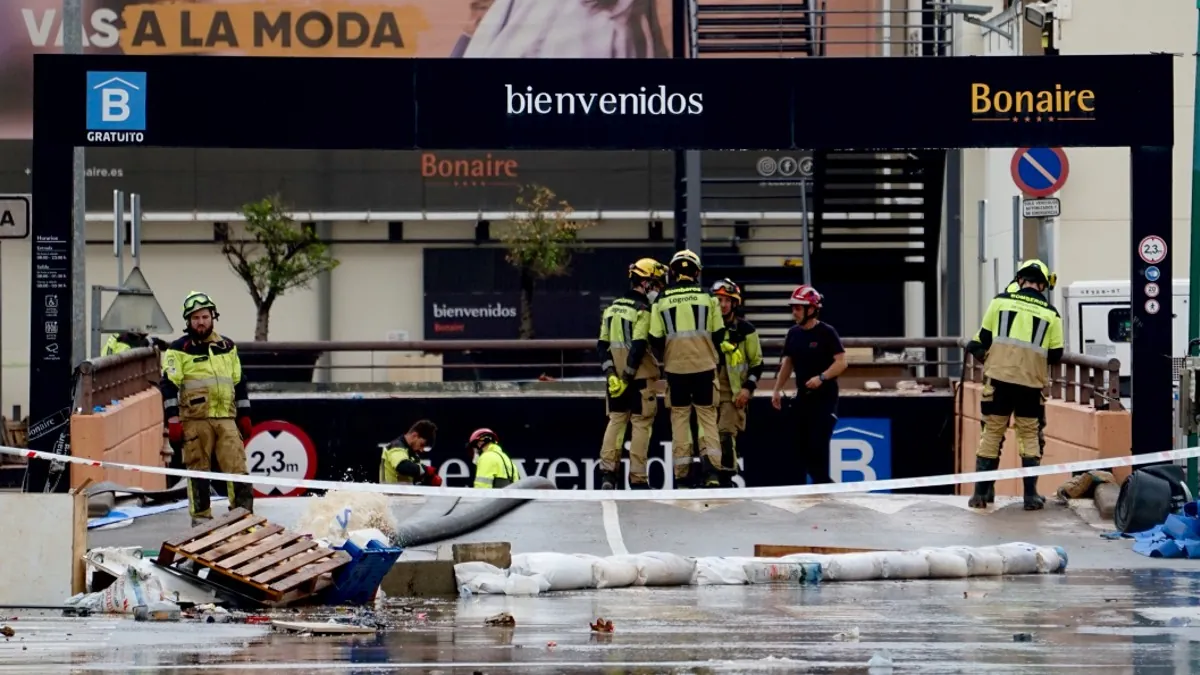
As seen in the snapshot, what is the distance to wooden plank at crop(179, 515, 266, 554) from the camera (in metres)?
10.9

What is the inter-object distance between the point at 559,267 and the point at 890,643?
106 feet

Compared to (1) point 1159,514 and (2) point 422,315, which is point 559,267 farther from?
(1) point 1159,514

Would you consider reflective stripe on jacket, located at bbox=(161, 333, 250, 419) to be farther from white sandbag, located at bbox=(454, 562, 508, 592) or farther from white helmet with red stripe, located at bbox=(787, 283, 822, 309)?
white helmet with red stripe, located at bbox=(787, 283, 822, 309)

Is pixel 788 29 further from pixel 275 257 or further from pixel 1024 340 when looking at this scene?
pixel 1024 340

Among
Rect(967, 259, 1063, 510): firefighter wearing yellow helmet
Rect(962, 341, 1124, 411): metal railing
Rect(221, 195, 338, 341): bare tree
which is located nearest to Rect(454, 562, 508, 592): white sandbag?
Rect(967, 259, 1063, 510): firefighter wearing yellow helmet

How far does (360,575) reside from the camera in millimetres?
10734

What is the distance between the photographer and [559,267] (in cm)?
4119

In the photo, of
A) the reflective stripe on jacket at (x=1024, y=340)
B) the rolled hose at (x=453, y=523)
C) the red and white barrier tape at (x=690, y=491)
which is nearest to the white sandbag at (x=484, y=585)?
the red and white barrier tape at (x=690, y=491)

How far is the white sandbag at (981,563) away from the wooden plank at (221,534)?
4.55m

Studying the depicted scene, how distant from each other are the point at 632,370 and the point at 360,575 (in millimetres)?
5261

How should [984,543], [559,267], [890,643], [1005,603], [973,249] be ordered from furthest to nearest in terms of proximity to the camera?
[559,267], [973,249], [984,543], [1005,603], [890,643]

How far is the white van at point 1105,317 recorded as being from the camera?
79.6 feet

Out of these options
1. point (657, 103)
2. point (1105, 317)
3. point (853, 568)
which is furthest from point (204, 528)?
point (1105, 317)

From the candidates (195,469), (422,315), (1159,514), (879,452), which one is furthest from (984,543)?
(422,315)
